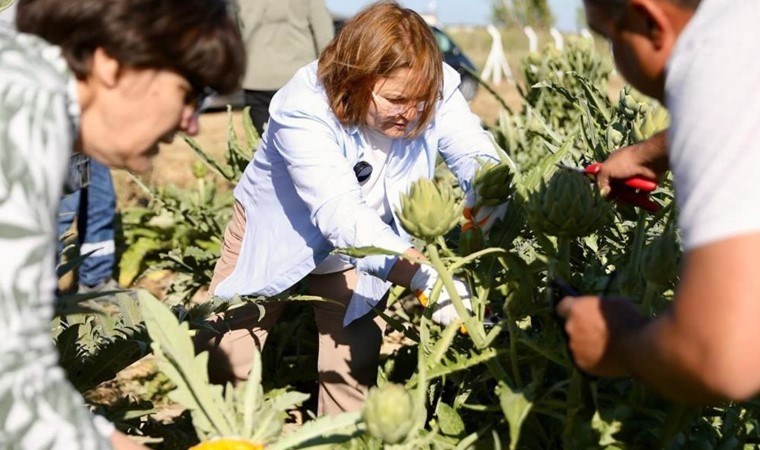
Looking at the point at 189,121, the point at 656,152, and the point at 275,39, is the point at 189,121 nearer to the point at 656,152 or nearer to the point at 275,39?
the point at 656,152

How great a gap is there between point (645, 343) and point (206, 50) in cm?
54

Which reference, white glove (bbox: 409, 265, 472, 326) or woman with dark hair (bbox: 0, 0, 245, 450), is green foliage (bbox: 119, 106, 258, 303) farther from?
woman with dark hair (bbox: 0, 0, 245, 450)

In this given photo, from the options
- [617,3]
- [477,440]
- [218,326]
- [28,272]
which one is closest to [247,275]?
[218,326]

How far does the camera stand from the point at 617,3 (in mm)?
903

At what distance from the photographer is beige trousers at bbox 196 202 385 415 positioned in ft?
6.39

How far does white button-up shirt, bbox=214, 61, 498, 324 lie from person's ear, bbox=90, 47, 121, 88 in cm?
66

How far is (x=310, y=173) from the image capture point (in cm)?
170

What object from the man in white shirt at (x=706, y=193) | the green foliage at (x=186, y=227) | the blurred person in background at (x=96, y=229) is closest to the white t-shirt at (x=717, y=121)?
the man in white shirt at (x=706, y=193)

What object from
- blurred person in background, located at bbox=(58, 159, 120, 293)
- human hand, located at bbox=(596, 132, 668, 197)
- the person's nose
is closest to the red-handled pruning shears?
human hand, located at bbox=(596, 132, 668, 197)

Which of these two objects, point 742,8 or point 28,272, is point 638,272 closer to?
point 742,8

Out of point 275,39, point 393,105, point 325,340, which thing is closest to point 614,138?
point 393,105

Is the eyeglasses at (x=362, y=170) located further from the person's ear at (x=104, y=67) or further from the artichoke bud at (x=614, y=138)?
the person's ear at (x=104, y=67)

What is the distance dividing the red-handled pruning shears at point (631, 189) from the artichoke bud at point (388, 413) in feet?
1.51

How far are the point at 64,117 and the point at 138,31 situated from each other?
4.8 inches
